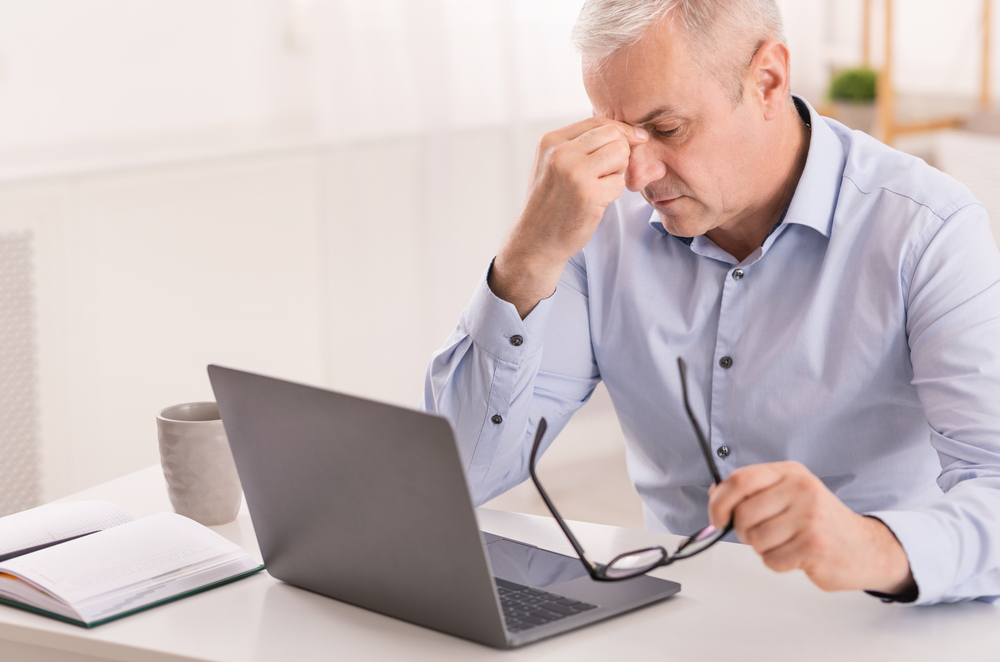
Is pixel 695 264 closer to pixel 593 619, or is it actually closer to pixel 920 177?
pixel 920 177

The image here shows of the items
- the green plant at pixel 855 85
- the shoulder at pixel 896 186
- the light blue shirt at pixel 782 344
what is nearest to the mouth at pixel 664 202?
the light blue shirt at pixel 782 344

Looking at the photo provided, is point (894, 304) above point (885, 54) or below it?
below

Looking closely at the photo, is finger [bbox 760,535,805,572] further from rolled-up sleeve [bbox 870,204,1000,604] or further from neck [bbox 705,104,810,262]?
neck [bbox 705,104,810,262]

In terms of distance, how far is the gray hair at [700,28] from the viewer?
1202 millimetres

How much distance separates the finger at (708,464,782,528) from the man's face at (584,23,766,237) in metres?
0.49

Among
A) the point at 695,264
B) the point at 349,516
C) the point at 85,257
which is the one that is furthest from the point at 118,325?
the point at 349,516

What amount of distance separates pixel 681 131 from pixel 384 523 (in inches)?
24.2

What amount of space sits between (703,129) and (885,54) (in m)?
2.49

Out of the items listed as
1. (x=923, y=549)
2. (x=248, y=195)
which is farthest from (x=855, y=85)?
(x=923, y=549)

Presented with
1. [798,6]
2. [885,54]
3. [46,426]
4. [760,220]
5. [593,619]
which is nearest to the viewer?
[593,619]

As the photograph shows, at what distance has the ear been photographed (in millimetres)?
1254

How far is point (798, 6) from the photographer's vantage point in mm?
3811

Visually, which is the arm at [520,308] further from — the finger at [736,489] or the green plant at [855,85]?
the green plant at [855,85]

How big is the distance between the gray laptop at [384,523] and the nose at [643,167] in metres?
0.47
